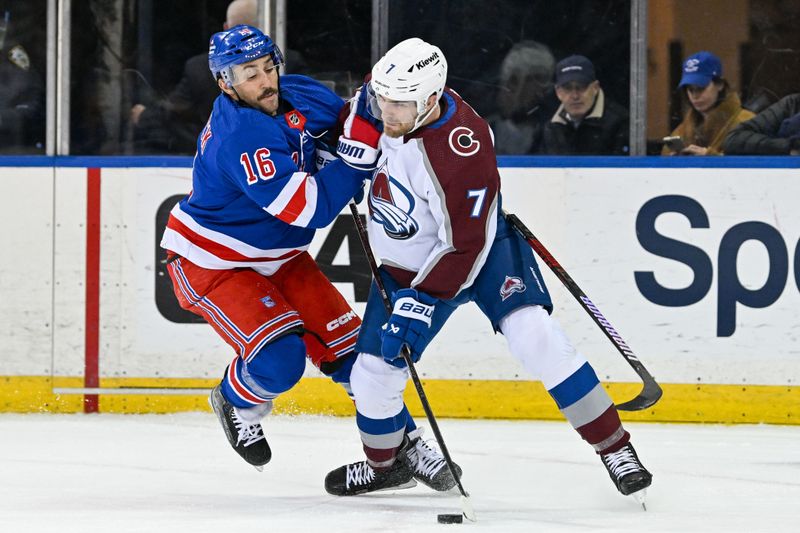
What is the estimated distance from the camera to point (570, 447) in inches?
152

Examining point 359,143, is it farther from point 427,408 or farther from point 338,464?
point 338,464

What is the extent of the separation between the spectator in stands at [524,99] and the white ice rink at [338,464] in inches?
36.5

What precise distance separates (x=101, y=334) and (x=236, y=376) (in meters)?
1.33

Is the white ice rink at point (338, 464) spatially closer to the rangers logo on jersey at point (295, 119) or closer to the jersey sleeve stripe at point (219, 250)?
the jersey sleeve stripe at point (219, 250)

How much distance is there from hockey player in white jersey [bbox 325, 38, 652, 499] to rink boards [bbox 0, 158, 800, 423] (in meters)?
1.21

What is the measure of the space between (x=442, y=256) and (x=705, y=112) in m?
1.68


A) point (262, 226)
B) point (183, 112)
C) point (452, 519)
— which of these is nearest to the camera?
point (452, 519)

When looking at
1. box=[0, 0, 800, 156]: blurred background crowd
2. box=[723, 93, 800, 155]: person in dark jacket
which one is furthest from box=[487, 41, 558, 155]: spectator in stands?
box=[723, 93, 800, 155]: person in dark jacket

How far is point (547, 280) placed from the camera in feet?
13.9

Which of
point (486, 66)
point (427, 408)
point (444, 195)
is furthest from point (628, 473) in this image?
point (486, 66)

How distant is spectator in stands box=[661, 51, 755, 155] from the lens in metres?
4.21

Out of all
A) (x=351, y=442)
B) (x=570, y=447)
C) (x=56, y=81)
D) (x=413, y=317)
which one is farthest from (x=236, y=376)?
(x=56, y=81)

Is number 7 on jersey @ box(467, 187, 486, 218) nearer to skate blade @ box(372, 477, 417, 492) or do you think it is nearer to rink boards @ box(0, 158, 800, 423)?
skate blade @ box(372, 477, 417, 492)

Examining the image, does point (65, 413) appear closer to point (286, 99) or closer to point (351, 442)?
point (351, 442)
